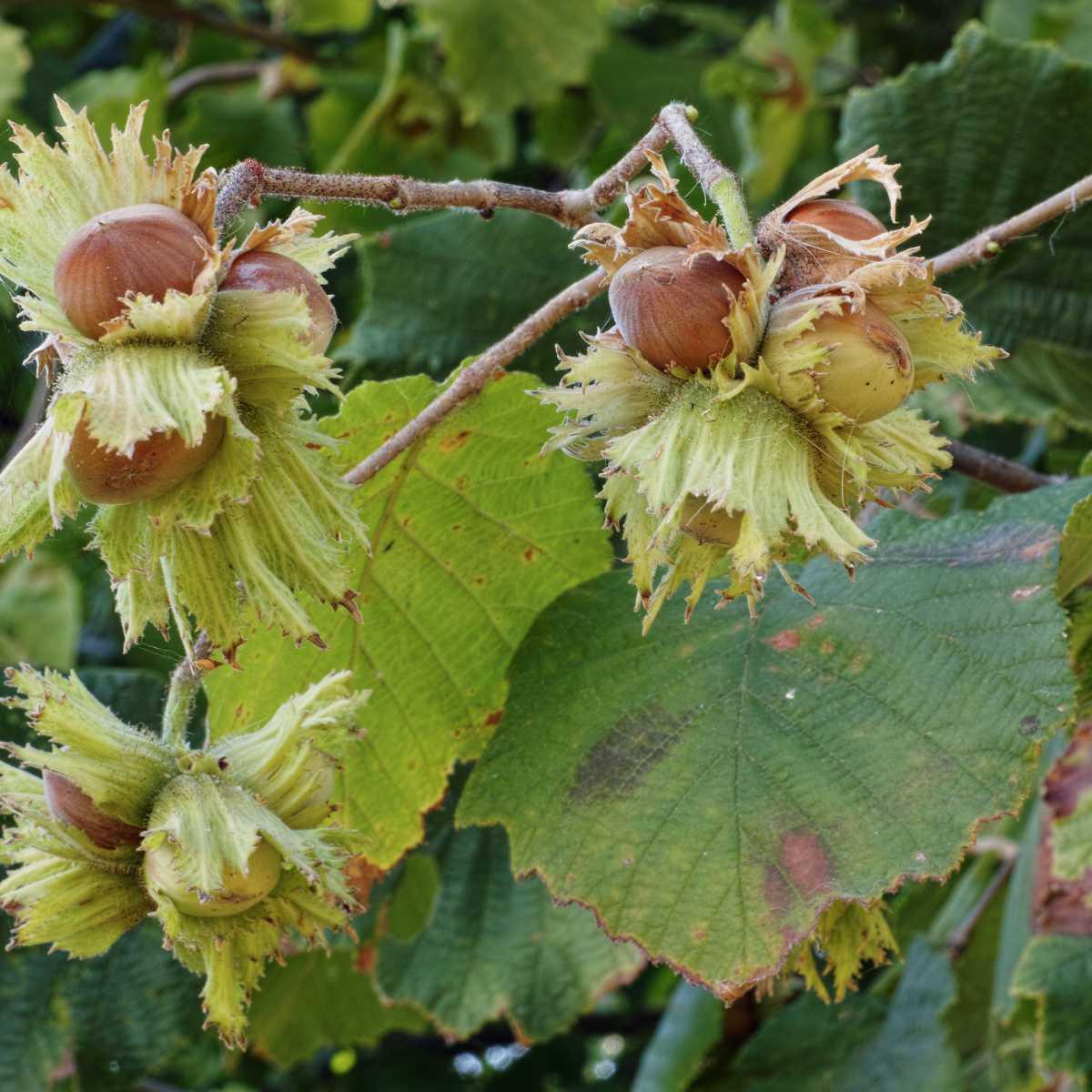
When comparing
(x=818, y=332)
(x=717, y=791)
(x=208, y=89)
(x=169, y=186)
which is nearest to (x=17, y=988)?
(x=717, y=791)

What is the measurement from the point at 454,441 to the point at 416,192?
0.38 metres

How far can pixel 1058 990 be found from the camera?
1959mm

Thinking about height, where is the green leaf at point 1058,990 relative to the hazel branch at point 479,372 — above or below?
below

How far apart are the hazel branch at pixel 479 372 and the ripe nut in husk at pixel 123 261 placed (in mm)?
313

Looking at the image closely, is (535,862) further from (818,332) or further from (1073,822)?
(1073,822)

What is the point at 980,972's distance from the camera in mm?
2795

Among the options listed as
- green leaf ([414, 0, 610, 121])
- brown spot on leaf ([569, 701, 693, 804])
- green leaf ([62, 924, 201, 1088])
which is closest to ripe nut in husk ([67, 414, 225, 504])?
brown spot on leaf ([569, 701, 693, 804])

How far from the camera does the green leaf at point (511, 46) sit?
9.73ft

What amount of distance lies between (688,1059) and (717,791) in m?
1.50

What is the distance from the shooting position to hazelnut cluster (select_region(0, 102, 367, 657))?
959 mm

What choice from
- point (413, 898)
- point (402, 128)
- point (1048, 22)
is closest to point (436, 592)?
point (413, 898)

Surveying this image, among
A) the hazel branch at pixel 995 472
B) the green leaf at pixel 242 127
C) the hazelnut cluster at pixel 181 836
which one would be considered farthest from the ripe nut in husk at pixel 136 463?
the green leaf at pixel 242 127

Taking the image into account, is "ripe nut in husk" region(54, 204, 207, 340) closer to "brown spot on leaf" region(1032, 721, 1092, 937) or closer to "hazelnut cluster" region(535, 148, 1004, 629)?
"hazelnut cluster" region(535, 148, 1004, 629)

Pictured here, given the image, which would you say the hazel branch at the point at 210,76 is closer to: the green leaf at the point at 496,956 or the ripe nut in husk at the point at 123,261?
the green leaf at the point at 496,956
